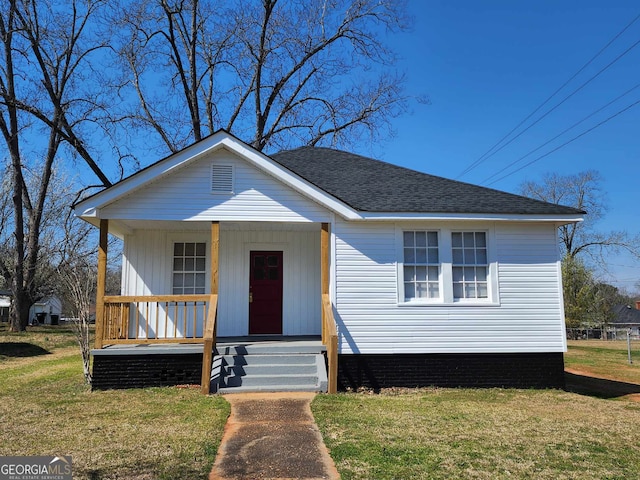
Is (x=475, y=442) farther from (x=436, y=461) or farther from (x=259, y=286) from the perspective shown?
(x=259, y=286)

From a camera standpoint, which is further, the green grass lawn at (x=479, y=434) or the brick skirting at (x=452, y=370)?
the brick skirting at (x=452, y=370)

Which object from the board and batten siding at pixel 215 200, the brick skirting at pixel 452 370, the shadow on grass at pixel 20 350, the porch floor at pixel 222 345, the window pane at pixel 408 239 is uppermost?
the board and batten siding at pixel 215 200

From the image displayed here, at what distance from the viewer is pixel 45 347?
17.8 m

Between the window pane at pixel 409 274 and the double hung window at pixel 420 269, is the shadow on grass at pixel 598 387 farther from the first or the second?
the window pane at pixel 409 274

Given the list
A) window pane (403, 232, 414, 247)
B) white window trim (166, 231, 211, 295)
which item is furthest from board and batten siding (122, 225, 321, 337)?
window pane (403, 232, 414, 247)

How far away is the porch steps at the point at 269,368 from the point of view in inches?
331

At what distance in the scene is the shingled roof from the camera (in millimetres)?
9406

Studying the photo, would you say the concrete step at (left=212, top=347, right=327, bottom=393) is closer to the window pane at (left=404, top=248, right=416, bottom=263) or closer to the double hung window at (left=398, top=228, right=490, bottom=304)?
the double hung window at (left=398, top=228, right=490, bottom=304)

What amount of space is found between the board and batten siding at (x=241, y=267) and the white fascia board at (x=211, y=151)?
5.88 ft

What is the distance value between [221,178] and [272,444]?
214 inches

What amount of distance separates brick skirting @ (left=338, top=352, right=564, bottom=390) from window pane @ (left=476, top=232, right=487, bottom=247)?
85.9 inches

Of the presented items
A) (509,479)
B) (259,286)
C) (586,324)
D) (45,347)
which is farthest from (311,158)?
(586,324)

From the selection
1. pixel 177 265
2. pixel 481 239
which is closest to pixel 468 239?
pixel 481 239

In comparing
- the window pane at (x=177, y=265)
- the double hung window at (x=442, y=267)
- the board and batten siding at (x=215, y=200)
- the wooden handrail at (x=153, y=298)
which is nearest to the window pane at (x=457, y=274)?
the double hung window at (x=442, y=267)
